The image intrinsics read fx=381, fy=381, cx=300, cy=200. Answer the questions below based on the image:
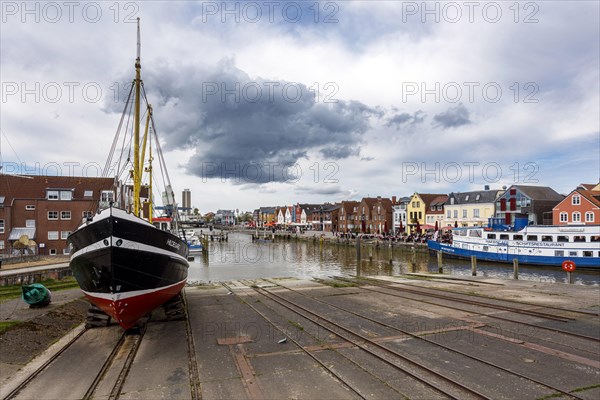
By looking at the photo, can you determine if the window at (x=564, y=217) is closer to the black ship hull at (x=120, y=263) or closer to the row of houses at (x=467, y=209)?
the row of houses at (x=467, y=209)

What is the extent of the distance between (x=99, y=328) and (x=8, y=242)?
37.1 meters

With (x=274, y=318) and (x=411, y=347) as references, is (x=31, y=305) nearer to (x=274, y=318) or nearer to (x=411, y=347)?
(x=274, y=318)

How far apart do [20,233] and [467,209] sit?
6679cm

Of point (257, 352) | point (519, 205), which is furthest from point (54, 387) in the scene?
point (519, 205)

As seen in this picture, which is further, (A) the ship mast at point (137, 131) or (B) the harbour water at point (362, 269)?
(B) the harbour water at point (362, 269)

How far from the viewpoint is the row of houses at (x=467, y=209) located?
166 feet

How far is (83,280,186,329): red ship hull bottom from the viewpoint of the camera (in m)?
10.8

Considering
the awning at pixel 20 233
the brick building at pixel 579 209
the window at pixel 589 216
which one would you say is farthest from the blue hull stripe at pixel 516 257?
the awning at pixel 20 233

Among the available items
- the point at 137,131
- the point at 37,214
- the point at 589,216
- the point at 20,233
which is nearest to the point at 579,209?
the point at 589,216

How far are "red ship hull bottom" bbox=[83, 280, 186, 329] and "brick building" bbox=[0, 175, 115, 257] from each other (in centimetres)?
3242

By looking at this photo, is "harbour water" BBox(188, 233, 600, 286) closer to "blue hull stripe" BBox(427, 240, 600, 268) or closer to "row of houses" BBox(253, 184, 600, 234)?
"blue hull stripe" BBox(427, 240, 600, 268)

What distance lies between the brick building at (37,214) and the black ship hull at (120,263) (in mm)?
32260

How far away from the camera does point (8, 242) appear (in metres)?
41.0

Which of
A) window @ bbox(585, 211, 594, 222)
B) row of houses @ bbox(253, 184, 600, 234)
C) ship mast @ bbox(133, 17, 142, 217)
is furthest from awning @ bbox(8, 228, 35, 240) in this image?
window @ bbox(585, 211, 594, 222)
